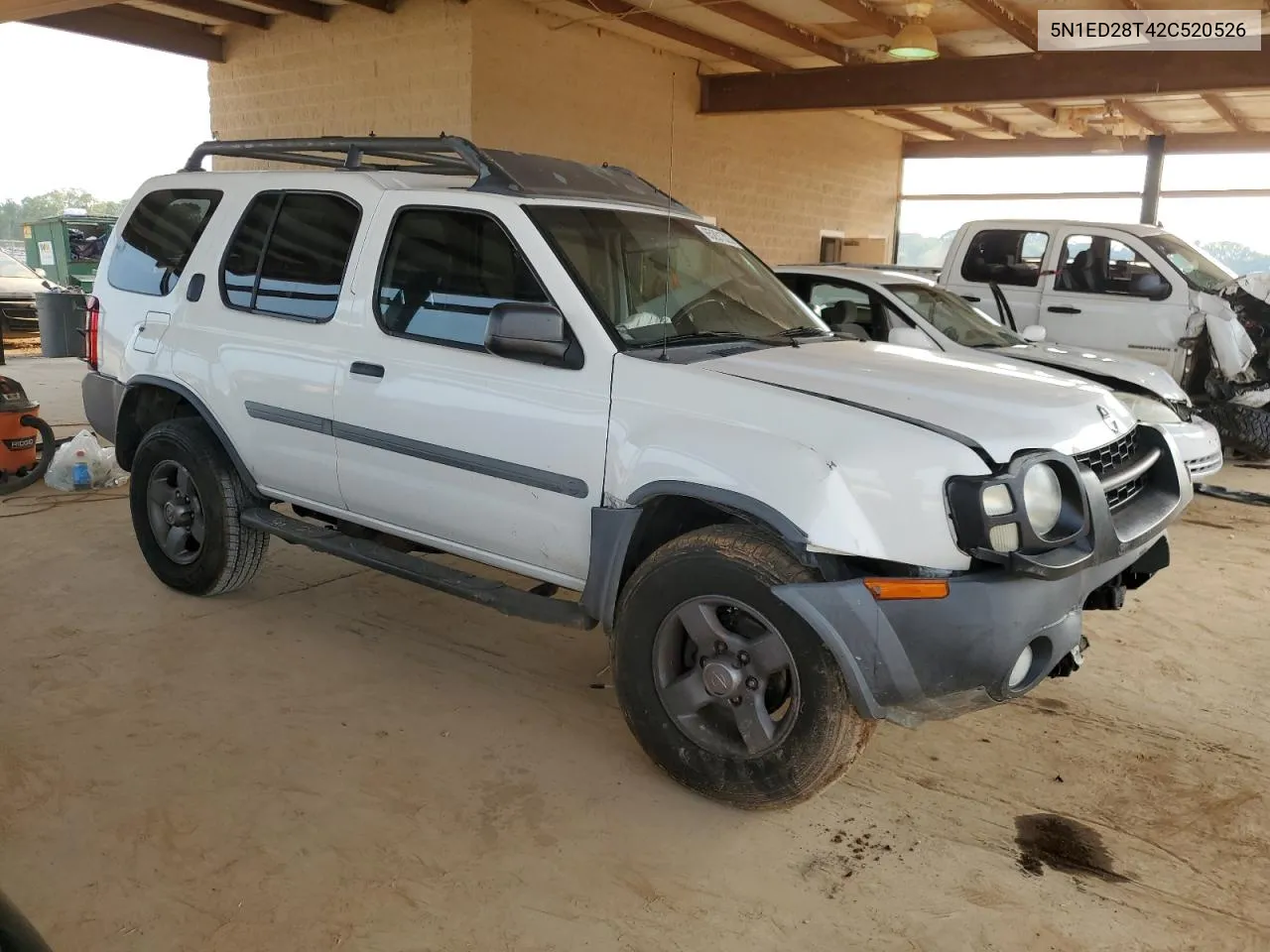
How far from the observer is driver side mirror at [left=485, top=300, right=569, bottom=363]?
3162mm

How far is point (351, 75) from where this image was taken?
1077 centimetres

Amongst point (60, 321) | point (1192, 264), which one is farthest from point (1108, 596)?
point (60, 321)

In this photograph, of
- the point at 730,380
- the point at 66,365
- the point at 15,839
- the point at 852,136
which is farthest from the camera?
the point at 852,136

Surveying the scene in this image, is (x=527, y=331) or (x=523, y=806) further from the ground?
(x=527, y=331)

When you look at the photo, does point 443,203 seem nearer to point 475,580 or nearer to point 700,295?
point 700,295

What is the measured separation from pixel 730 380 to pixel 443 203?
4.61ft

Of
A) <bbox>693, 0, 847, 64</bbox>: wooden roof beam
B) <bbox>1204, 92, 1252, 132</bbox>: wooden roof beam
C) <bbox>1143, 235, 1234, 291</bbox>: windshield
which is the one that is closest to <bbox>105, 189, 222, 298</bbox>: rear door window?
<bbox>693, 0, 847, 64</bbox>: wooden roof beam

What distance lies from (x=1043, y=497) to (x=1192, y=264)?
753 cm

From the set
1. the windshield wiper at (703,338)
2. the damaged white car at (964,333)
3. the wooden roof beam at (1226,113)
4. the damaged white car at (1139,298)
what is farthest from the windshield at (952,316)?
the wooden roof beam at (1226,113)

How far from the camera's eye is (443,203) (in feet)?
12.1

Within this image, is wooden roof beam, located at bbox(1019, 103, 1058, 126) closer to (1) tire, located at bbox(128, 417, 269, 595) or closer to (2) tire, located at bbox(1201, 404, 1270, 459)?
(2) tire, located at bbox(1201, 404, 1270, 459)

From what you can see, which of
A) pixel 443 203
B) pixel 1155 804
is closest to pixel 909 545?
pixel 1155 804

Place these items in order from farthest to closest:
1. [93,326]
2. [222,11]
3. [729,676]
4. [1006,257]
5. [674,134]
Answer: [674,134], [222,11], [1006,257], [93,326], [729,676]

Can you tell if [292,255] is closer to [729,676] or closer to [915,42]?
[729,676]
